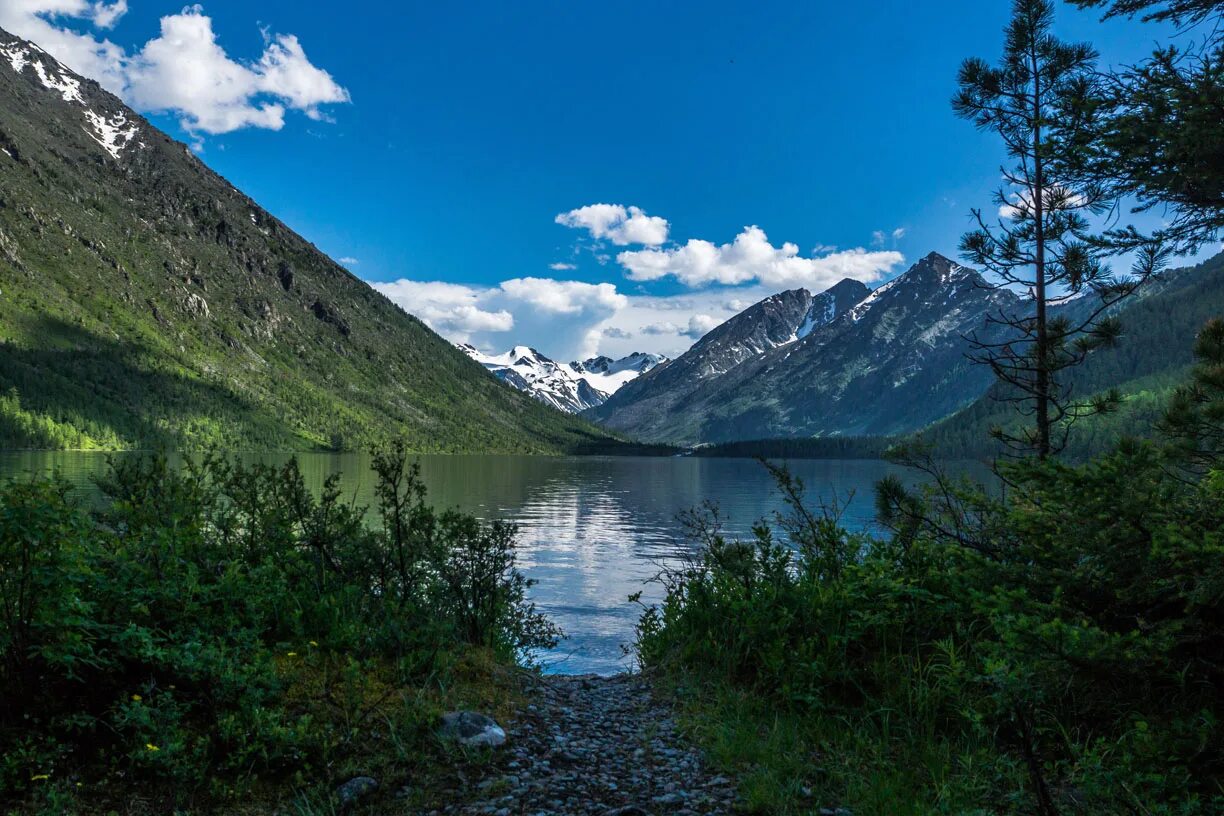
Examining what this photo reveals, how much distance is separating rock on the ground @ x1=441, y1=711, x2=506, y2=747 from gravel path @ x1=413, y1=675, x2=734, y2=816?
16 centimetres

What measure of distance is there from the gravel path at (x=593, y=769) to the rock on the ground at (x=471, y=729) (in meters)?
0.16

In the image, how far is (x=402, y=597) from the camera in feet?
32.9

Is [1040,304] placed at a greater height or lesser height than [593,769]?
greater

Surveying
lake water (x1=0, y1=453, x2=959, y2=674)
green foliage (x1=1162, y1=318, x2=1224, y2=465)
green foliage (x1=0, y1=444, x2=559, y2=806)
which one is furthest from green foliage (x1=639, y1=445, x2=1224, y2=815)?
green foliage (x1=0, y1=444, x2=559, y2=806)

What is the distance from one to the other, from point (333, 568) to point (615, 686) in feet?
15.3

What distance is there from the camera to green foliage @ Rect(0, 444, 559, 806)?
5.59m

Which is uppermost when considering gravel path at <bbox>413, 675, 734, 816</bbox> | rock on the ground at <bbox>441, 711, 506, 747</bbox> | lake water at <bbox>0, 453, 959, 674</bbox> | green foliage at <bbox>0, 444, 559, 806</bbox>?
green foliage at <bbox>0, 444, 559, 806</bbox>

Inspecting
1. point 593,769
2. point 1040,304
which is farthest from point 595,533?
point 593,769

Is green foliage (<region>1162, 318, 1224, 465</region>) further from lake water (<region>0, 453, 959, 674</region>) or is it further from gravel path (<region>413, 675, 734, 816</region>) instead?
gravel path (<region>413, 675, 734, 816</region>)

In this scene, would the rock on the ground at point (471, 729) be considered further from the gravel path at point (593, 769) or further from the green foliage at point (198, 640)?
the green foliage at point (198, 640)

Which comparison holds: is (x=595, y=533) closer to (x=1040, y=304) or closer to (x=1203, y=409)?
(x=1040, y=304)

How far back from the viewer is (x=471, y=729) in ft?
22.9

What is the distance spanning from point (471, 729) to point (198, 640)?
281cm

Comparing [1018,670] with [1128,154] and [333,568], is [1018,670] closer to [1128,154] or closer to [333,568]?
[1128,154]
